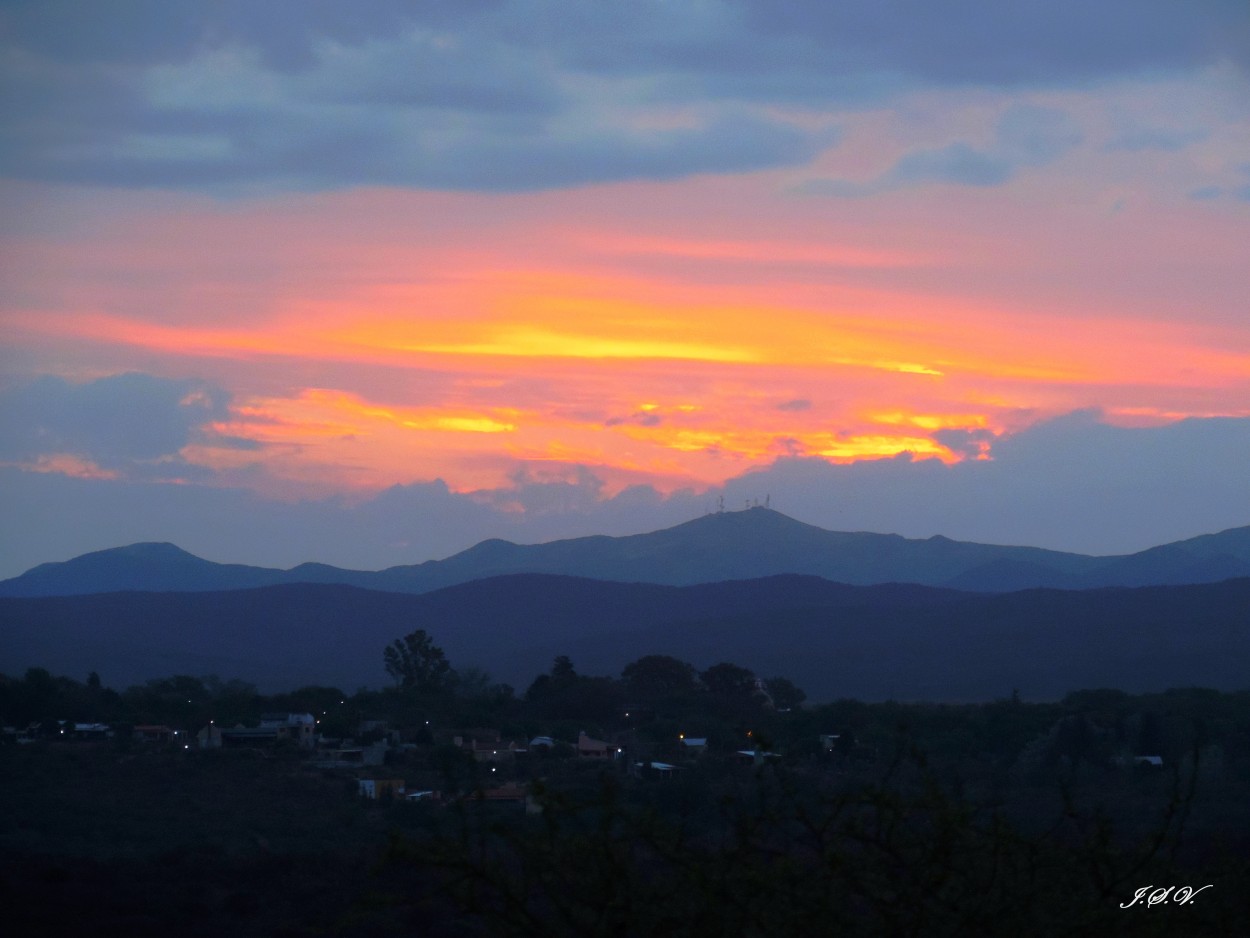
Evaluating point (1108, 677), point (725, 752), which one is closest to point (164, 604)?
point (1108, 677)

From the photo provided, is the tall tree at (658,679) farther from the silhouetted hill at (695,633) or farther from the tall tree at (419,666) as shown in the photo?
the silhouetted hill at (695,633)

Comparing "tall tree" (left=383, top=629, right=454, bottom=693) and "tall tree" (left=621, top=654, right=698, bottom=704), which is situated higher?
"tall tree" (left=383, top=629, right=454, bottom=693)


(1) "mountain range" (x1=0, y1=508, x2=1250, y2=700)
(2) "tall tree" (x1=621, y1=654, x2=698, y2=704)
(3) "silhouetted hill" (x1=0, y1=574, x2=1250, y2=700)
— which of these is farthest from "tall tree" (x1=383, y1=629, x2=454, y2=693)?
(3) "silhouetted hill" (x1=0, y1=574, x2=1250, y2=700)
